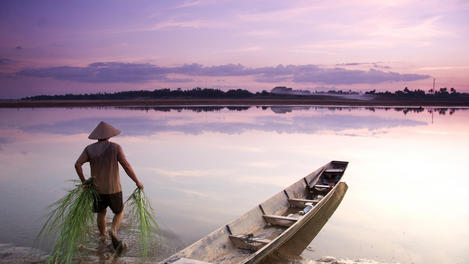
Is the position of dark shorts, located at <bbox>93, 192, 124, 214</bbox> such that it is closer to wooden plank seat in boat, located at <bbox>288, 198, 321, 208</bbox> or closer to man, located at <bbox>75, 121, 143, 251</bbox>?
man, located at <bbox>75, 121, 143, 251</bbox>

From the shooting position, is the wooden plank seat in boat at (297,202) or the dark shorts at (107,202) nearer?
the dark shorts at (107,202)

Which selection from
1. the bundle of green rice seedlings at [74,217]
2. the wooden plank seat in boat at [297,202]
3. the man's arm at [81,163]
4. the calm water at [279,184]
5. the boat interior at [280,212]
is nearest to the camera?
the bundle of green rice seedlings at [74,217]

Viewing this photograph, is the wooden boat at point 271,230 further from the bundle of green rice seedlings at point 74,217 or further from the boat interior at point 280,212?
the bundle of green rice seedlings at point 74,217

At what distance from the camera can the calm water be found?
5.60m

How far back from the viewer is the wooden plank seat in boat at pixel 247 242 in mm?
4887

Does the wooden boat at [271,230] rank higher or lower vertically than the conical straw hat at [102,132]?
lower

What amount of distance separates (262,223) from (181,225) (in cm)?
135

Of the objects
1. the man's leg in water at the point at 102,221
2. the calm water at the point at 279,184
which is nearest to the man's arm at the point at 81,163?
the man's leg in water at the point at 102,221

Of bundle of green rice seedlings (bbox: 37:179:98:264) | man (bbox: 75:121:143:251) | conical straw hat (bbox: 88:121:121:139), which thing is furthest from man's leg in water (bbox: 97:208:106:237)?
conical straw hat (bbox: 88:121:121:139)

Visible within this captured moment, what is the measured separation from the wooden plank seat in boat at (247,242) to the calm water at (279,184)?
0.74 m

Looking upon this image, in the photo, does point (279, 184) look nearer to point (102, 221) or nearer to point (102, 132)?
point (102, 221)

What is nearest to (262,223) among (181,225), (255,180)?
(181,225)

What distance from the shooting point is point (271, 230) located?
5766 millimetres

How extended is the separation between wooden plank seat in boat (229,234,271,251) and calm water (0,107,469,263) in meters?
0.74
